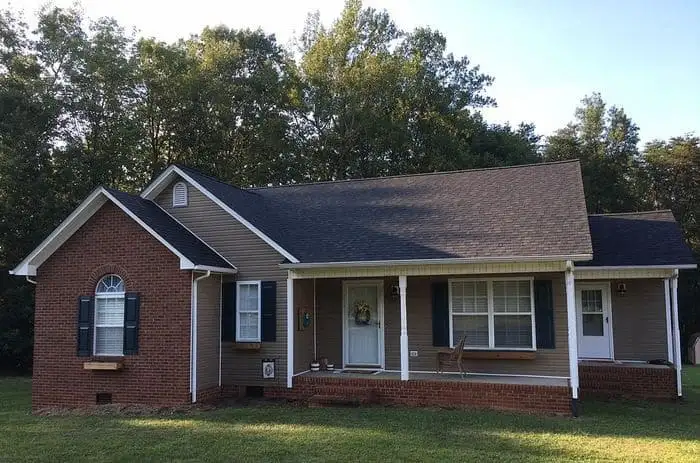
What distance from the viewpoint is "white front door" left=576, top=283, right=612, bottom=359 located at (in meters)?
13.6

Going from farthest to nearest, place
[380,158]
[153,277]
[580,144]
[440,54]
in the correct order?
[580,144] → [440,54] → [380,158] → [153,277]

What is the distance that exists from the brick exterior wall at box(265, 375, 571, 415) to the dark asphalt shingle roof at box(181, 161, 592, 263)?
233 cm

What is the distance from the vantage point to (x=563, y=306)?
38.5ft

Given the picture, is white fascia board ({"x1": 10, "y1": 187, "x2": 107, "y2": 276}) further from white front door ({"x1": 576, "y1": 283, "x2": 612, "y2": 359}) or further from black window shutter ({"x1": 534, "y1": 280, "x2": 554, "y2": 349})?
white front door ({"x1": 576, "y1": 283, "x2": 612, "y2": 359})

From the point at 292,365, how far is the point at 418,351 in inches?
107

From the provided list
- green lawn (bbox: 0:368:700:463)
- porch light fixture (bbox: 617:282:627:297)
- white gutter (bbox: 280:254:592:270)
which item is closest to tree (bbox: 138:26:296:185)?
white gutter (bbox: 280:254:592:270)

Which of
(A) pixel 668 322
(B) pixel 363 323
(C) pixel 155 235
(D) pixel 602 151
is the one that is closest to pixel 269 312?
(B) pixel 363 323

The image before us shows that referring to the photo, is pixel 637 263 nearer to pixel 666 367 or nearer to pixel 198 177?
pixel 666 367

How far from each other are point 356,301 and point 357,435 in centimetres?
489

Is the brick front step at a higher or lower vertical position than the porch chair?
lower

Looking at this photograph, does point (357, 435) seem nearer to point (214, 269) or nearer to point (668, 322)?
point (214, 269)

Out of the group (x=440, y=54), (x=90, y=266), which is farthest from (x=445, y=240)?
(x=440, y=54)

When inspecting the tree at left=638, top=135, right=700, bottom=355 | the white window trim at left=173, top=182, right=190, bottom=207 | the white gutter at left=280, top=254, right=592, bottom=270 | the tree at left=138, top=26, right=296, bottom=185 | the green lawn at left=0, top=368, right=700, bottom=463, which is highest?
the tree at left=138, top=26, right=296, bottom=185

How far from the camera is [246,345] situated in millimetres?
12250
